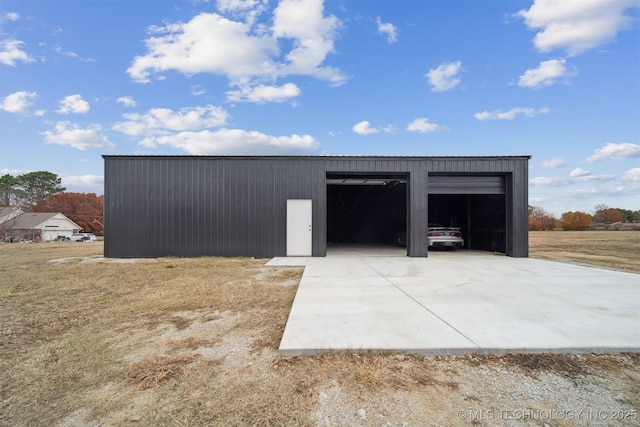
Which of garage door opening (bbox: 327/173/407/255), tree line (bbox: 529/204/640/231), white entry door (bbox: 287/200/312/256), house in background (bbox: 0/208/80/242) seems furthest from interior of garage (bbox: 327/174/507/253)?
tree line (bbox: 529/204/640/231)

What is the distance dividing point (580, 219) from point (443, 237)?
179 feet

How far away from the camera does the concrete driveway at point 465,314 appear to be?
8.90 feet

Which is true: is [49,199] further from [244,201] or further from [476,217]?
[476,217]

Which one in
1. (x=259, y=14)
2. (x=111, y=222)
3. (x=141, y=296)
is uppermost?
(x=259, y=14)

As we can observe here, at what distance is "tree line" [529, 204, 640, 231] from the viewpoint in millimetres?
48653

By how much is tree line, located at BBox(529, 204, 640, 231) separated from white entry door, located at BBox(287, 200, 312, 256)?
50.6 metres

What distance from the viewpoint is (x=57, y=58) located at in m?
10.5

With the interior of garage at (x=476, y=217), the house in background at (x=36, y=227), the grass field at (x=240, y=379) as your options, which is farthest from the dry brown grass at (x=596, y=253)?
the house in background at (x=36, y=227)

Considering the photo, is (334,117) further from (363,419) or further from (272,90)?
(363,419)

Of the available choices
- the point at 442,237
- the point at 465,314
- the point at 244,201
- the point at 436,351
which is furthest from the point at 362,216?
the point at 436,351

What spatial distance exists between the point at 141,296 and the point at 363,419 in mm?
4519

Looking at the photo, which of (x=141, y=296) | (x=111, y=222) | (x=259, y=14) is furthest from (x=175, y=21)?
(x=141, y=296)

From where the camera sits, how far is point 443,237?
1145 centimetres

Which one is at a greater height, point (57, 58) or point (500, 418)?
point (57, 58)
